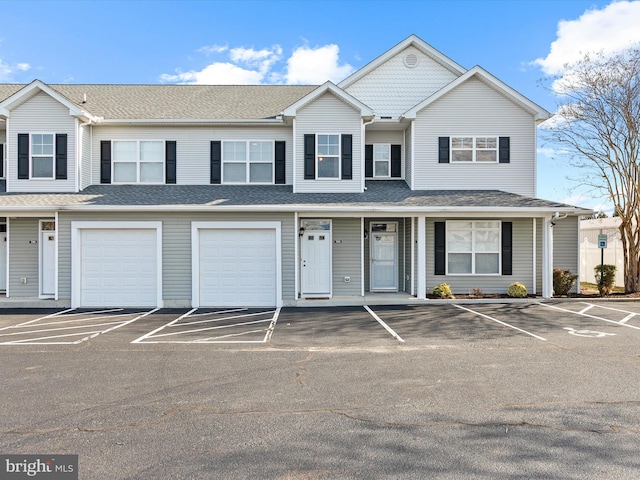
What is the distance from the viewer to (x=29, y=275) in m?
13.8

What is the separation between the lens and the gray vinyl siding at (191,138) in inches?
595

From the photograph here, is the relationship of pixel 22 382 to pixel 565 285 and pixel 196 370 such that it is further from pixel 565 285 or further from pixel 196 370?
pixel 565 285

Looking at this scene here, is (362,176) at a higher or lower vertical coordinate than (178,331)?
higher

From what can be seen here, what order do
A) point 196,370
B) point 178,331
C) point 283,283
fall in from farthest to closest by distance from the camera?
1. point 283,283
2. point 178,331
3. point 196,370

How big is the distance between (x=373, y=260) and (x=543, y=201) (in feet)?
19.1

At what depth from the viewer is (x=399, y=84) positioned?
16.9m

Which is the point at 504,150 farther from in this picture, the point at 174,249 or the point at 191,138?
the point at 174,249

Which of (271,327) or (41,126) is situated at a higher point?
(41,126)

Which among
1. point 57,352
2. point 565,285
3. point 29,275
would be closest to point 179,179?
point 29,275

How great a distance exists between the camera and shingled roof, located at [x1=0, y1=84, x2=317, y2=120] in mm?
15453

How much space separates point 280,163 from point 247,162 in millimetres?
1143

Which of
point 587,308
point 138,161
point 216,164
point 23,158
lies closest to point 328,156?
point 216,164

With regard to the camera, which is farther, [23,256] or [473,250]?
[473,250]

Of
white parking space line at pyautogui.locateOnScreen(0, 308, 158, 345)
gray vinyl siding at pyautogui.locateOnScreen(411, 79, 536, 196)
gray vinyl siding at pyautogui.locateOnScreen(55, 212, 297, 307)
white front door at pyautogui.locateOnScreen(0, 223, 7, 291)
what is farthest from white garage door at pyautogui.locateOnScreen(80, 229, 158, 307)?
gray vinyl siding at pyautogui.locateOnScreen(411, 79, 536, 196)
